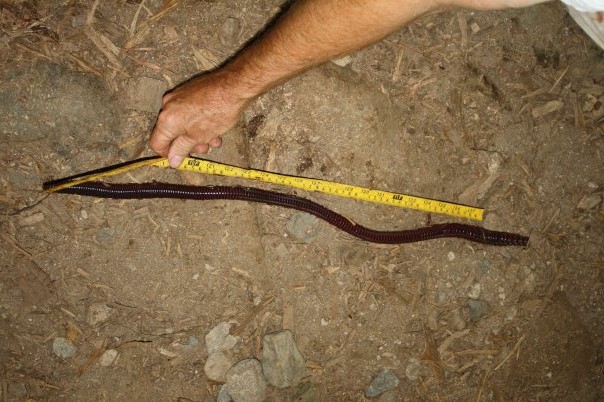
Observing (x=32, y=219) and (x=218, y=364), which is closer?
(x=32, y=219)

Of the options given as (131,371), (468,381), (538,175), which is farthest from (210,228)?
(538,175)

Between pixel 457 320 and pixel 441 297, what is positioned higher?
pixel 441 297

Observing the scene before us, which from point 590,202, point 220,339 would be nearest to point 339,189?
point 220,339

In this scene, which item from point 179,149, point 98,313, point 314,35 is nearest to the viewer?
point 314,35

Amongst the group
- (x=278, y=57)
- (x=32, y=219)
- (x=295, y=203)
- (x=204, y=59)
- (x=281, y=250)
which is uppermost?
(x=278, y=57)

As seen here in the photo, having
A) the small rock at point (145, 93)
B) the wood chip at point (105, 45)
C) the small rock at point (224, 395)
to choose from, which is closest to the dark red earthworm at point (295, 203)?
the small rock at point (145, 93)

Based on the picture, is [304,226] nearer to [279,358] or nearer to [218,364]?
[279,358]

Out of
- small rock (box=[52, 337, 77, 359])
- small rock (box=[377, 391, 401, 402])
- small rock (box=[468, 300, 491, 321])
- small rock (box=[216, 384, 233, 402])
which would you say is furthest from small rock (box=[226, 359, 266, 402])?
small rock (box=[468, 300, 491, 321])
